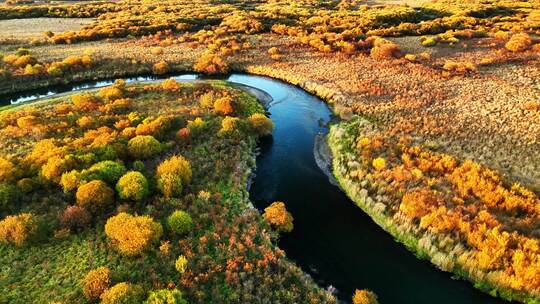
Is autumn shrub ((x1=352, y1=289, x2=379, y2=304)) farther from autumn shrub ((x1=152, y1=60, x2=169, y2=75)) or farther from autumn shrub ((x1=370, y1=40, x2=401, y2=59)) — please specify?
autumn shrub ((x1=152, y1=60, x2=169, y2=75))

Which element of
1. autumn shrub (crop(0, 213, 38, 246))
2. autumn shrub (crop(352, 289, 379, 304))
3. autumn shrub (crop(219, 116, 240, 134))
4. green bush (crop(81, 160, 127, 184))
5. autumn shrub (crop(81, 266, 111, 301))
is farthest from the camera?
autumn shrub (crop(219, 116, 240, 134))

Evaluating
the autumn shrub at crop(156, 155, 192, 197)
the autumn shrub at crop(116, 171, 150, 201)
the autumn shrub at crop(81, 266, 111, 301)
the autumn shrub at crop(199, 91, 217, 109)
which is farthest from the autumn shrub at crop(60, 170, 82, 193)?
the autumn shrub at crop(199, 91, 217, 109)

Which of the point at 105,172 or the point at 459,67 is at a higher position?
the point at 459,67

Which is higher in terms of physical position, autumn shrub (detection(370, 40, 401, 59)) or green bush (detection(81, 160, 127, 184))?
autumn shrub (detection(370, 40, 401, 59))

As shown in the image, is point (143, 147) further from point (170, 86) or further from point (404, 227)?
point (404, 227)

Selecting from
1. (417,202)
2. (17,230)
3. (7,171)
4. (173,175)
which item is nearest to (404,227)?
(417,202)

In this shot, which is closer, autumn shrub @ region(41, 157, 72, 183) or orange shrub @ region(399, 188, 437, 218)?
orange shrub @ region(399, 188, 437, 218)

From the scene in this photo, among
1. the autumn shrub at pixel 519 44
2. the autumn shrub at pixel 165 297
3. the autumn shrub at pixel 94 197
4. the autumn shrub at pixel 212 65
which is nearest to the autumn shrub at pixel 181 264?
the autumn shrub at pixel 165 297
